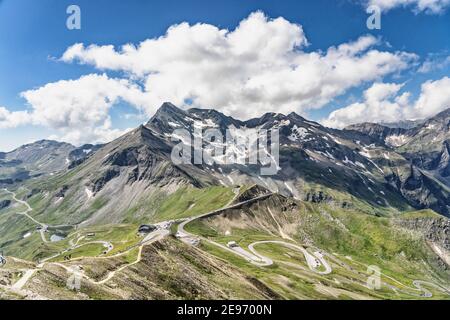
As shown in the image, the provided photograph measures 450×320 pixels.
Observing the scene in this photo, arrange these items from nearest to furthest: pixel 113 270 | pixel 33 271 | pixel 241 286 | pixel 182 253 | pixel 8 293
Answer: pixel 8 293 → pixel 33 271 → pixel 113 270 → pixel 241 286 → pixel 182 253

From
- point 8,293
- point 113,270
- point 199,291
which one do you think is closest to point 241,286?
point 199,291

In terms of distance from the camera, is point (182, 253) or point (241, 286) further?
point (182, 253)
